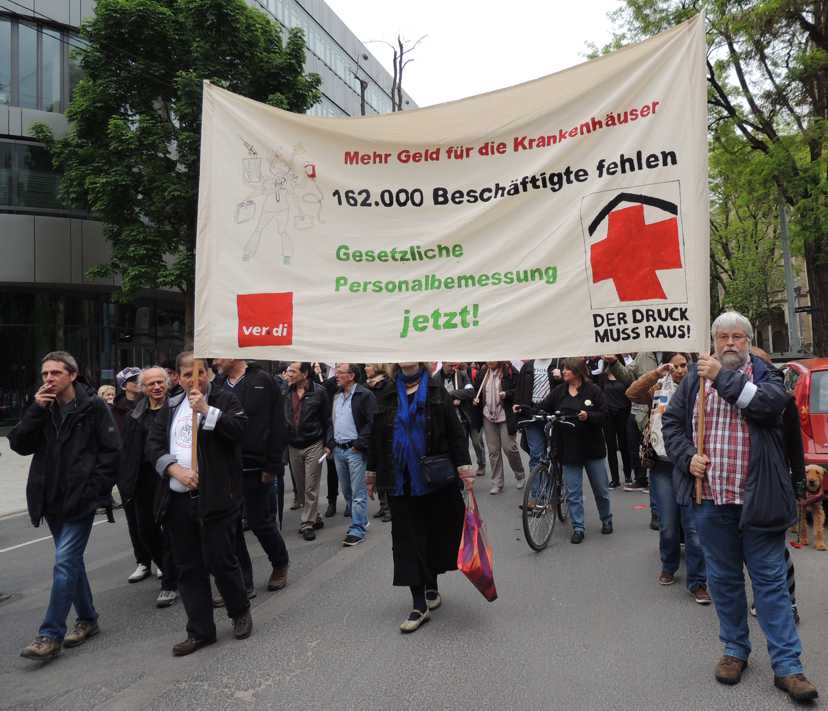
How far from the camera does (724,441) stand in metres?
3.87

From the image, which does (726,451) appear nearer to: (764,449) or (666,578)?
(764,449)

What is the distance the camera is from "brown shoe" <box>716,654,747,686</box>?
382 cm

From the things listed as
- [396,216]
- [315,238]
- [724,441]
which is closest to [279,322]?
[315,238]

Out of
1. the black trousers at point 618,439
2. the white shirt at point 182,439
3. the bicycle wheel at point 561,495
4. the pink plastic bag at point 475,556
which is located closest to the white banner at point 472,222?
the white shirt at point 182,439

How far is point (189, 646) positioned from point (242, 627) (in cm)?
36

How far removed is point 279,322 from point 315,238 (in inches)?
22.0

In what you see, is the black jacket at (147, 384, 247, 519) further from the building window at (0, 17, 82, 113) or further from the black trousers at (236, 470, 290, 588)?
the building window at (0, 17, 82, 113)

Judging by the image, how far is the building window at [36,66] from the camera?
70.7 ft

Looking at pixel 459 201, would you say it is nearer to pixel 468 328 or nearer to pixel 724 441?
pixel 468 328

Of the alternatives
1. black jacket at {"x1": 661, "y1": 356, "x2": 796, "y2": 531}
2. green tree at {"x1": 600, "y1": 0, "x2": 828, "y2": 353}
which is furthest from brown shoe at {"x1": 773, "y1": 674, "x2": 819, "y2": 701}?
green tree at {"x1": 600, "y1": 0, "x2": 828, "y2": 353}

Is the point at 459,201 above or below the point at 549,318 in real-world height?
above

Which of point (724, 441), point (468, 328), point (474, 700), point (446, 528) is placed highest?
point (468, 328)

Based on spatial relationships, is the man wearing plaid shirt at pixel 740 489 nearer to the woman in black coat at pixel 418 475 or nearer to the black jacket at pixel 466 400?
the woman in black coat at pixel 418 475

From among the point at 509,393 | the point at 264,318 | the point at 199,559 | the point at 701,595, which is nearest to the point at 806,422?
the point at 701,595
